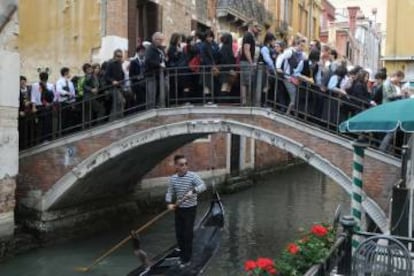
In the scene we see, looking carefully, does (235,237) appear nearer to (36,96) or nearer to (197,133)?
(197,133)

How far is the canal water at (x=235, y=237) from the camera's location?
10016 millimetres

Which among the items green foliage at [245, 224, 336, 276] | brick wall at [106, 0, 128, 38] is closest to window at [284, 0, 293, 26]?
brick wall at [106, 0, 128, 38]

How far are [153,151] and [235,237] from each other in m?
2.15

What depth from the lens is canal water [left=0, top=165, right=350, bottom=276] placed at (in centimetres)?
1002

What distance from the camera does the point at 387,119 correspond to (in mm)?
5801

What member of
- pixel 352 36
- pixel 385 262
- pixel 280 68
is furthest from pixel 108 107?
A: pixel 352 36

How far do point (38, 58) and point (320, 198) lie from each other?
815 cm

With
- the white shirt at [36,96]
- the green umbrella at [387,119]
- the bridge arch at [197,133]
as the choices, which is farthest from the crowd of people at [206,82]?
the green umbrella at [387,119]

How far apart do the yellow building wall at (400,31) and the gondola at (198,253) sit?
289 inches

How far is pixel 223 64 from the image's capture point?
32.6 feet

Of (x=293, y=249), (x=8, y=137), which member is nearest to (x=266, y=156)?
(x=8, y=137)

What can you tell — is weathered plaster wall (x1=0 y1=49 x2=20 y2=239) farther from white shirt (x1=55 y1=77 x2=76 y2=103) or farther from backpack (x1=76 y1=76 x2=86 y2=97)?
backpack (x1=76 y1=76 x2=86 y2=97)

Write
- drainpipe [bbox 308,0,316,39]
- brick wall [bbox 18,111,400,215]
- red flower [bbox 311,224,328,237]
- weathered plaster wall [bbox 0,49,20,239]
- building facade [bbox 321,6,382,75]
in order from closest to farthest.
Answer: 1. red flower [bbox 311,224,328,237]
2. brick wall [bbox 18,111,400,215]
3. weathered plaster wall [bbox 0,49,20,239]
4. drainpipe [bbox 308,0,316,39]
5. building facade [bbox 321,6,382,75]

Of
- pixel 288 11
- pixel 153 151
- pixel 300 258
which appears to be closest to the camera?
pixel 300 258
